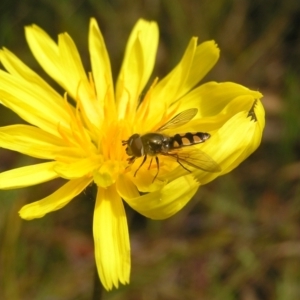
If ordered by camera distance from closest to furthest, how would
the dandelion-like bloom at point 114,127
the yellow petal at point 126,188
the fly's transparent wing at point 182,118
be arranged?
the dandelion-like bloom at point 114,127, the yellow petal at point 126,188, the fly's transparent wing at point 182,118

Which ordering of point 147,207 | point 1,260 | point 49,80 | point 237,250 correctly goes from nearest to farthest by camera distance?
1. point 147,207
2. point 1,260
3. point 237,250
4. point 49,80

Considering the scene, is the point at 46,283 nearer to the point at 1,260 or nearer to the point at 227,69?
the point at 1,260

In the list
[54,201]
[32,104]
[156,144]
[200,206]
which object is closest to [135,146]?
[156,144]

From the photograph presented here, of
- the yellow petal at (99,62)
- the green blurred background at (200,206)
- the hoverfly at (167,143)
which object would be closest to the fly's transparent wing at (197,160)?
the hoverfly at (167,143)

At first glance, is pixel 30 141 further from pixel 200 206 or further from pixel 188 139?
pixel 200 206

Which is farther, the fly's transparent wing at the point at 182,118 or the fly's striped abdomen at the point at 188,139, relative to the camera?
the fly's transparent wing at the point at 182,118

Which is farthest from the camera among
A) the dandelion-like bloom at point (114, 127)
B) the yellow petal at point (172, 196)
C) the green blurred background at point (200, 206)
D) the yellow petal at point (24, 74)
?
the green blurred background at point (200, 206)

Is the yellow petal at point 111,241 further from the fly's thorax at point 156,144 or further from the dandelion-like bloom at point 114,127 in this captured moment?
the fly's thorax at point 156,144

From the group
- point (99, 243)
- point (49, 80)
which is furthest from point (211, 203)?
point (99, 243)
